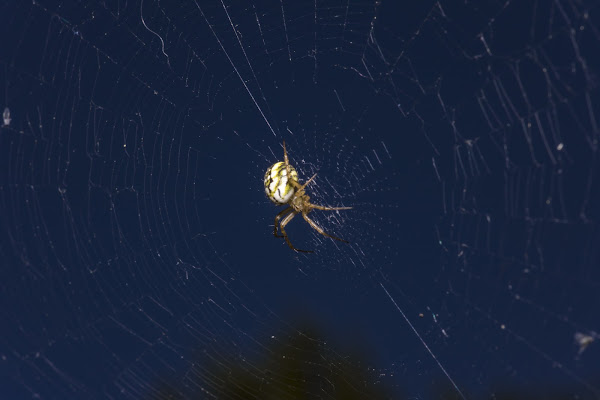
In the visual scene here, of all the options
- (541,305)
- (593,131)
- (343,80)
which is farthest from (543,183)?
(343,80)

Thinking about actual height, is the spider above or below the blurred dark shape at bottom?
above

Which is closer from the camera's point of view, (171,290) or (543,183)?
(543,183)

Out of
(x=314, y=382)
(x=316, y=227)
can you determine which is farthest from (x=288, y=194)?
(x=314, y=382)

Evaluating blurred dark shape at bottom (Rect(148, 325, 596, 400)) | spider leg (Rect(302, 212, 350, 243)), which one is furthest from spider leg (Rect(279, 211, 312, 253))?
blurred dark shape at bottom (Rect(148, 325, 596, 400))

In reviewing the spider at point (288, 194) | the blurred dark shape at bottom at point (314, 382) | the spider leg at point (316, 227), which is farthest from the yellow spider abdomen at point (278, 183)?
the blurred dark shape at bottom at point (314, 382)

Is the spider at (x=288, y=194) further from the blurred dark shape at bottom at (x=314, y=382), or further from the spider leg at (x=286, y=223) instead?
the blurred dark shape at bottom at (x=314, y=382)

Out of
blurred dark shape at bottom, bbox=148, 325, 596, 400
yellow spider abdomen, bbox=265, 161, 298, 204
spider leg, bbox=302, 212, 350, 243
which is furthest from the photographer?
spider leg, bbox=302, 212, 350, 243

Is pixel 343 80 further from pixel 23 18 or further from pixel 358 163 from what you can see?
pixel 23 18

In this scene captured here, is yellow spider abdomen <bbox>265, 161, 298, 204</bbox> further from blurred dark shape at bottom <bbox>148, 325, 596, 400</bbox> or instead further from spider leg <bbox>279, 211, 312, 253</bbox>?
blurred dark shape at bottom <bbox>148, 325, 596, 400</bbox>

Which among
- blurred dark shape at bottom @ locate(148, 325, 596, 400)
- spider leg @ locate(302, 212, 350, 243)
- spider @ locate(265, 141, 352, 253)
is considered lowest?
blurred dark shape at bottom @ locate(148, 325, 596, 400)
